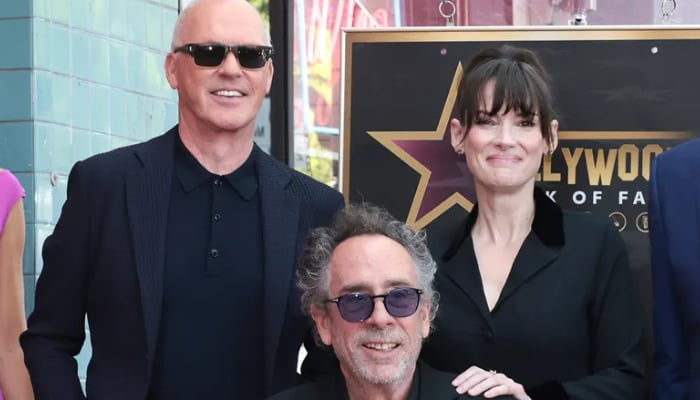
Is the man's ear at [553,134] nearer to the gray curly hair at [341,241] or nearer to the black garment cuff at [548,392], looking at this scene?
the gray curly hair at [341,241]

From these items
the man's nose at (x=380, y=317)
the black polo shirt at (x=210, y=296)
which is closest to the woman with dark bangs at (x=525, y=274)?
the man's nose at (x=380, y=317)

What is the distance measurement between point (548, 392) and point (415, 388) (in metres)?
0.33

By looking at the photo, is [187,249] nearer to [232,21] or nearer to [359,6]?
[232,21]

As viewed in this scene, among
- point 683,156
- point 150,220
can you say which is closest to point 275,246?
point 150,220

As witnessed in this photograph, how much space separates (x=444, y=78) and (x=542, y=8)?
3.23 feet

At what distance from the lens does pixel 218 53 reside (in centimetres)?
359

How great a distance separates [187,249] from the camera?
11.6 feet

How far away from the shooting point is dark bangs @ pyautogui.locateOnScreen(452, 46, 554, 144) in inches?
144

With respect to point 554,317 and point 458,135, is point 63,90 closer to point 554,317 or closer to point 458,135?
point 458,135

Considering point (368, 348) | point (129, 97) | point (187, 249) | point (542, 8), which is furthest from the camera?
point (129, 97)

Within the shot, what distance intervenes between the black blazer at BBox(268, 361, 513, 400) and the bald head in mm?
864

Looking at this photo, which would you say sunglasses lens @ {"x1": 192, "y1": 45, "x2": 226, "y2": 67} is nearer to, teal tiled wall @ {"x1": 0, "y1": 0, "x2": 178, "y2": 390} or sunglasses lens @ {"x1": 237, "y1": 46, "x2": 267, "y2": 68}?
sunglasses lens @ {"x1": 237, "y1": 46, "x2": 267, "y2": 68}

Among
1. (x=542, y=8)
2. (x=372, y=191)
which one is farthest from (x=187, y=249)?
(x=542, y=8)

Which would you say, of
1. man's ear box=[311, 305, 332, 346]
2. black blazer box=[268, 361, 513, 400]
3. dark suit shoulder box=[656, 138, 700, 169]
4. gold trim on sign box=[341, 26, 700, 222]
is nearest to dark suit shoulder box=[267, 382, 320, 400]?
black blazer box=[268, 361, 513, 400]
